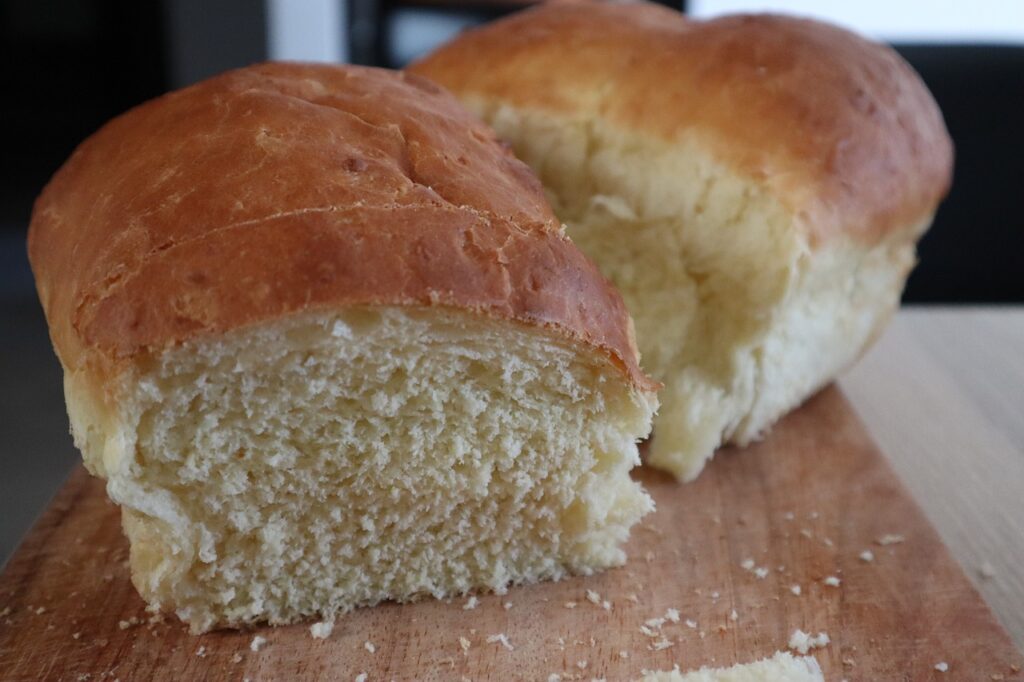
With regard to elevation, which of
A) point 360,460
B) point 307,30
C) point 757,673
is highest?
point 360,460

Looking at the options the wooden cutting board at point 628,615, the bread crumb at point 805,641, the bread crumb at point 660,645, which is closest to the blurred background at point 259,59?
the wooden cutting board at point 628,615

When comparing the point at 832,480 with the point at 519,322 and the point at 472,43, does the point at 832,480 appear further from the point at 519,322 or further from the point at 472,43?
the point at 472,43

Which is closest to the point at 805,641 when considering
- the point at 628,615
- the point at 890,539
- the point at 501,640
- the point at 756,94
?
the point at 628,615

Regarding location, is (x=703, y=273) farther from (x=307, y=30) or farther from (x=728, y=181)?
(x=307, y=30)

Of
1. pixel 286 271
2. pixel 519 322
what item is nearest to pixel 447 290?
pixel 519 322

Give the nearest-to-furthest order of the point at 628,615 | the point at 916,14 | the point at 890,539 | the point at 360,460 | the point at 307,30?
the point at 360,460
the point at 628,615
the point at 890,539
the point at 307,30
the point at 916,14

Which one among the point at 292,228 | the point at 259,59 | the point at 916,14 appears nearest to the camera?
the point at 292,228
